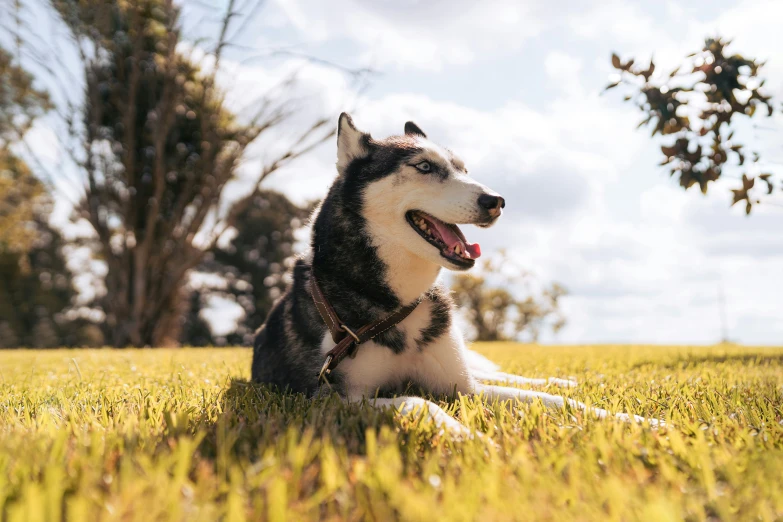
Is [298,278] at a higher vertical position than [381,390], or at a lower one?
higher

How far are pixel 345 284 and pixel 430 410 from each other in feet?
4.17

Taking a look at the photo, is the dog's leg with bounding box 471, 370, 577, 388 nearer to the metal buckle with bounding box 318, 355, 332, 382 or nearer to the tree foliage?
the metal buckle with bounding box 318, 355, 332, 382

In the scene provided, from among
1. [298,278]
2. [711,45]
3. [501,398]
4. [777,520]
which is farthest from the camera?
[711,45]

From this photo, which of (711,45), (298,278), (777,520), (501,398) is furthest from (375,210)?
(711,45)

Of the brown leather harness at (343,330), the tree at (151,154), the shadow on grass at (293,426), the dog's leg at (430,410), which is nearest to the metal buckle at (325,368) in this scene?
the brown leather harness at (343,330)

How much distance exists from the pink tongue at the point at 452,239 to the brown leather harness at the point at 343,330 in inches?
19.7

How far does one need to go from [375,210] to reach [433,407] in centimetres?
150

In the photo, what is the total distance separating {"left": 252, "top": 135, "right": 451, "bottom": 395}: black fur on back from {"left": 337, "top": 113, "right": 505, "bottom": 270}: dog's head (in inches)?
0.5

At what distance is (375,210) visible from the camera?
355 centimetres

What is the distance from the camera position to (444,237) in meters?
3.49

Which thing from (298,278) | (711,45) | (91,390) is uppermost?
(711,45)

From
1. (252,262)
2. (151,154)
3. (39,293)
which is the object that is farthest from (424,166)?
(39,293)

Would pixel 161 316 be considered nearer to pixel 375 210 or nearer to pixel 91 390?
pixel 91 390

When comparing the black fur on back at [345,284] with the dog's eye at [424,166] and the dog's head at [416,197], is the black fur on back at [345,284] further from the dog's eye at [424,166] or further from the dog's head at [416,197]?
the dog's eye at [424,166]
